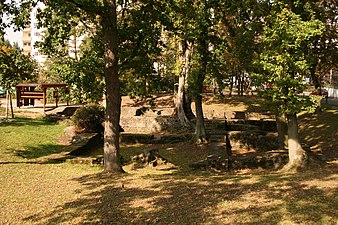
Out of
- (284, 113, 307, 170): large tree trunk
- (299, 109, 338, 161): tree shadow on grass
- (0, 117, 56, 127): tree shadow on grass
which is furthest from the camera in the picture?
(0, 117, 56, 127): tree shadow on grass

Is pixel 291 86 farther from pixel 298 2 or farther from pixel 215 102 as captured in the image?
pixel 215 102

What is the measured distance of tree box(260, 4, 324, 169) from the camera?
1101cm

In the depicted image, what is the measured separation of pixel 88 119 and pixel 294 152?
12.3 metres

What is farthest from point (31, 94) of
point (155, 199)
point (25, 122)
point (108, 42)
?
point (155, 199)

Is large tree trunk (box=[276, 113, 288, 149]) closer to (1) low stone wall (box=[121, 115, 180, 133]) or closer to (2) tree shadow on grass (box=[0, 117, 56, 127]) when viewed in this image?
(1) low stone wall (box=[121, 115, 180, 133])

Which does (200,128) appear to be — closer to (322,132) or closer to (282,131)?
(282,131)

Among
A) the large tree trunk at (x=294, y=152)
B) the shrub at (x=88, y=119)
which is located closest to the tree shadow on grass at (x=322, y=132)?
the large tree trunk at (x=294, y=152)

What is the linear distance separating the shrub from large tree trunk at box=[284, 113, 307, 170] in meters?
12.1

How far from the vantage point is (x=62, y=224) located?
6027mm

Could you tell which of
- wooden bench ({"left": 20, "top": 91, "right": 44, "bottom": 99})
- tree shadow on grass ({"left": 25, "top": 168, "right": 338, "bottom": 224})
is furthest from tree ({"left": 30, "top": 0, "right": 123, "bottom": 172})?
wooden bench ({"left": 20, "top": 91, "right": 44, "bottom": 99})

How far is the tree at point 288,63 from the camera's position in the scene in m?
11.0

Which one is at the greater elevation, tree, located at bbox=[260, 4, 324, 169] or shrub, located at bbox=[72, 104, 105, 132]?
tree, located at bbox=[260, 4, 324, 169]

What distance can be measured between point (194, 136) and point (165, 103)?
45.5 ft

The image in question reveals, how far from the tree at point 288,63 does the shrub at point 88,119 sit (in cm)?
1172
